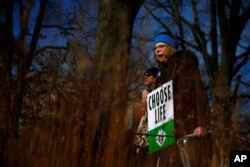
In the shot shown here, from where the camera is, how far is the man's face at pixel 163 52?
13.3 feet

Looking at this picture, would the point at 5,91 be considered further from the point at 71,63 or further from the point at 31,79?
the point at 71,63

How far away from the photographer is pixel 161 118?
12.3ft

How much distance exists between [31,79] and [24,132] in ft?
1.08

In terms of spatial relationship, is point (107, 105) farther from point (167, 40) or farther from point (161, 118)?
point (167, 40)

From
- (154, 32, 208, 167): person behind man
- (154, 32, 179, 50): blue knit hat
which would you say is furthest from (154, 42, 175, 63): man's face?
(154, 32, 208, 167): person behind man

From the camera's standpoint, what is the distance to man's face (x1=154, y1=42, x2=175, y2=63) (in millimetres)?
4047

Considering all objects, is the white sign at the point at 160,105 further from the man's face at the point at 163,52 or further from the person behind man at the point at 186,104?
the man's face at the point at 163,52

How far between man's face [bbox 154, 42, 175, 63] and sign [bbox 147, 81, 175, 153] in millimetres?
274

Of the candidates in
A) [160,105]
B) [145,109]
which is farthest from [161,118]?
[145,109]

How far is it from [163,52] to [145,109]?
1.56 ft

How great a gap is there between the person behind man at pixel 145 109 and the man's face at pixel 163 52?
0.86 ft

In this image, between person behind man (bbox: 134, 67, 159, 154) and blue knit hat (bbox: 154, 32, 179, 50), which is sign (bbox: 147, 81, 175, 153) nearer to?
person behind man (bbox: 134, 67, 159, 154)

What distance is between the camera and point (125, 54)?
13.0 ft

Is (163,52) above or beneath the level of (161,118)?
above
